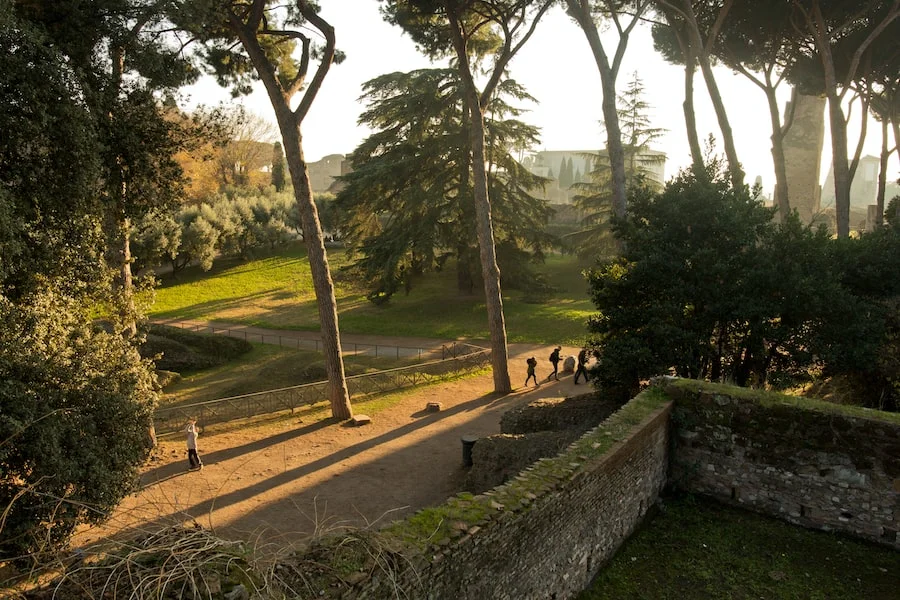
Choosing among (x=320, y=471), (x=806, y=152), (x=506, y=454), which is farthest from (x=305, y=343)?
(x=806, y=152)

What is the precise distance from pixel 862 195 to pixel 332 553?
511 feet

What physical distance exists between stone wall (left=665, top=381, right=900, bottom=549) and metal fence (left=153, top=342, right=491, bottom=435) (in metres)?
10.8

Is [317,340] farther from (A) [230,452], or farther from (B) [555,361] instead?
(A) [230,452]

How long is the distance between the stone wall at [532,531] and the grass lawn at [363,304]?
53.3 ft

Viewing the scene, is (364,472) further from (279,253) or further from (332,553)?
(279,253)

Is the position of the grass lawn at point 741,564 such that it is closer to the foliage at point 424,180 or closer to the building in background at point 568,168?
the foliage at point 424,180

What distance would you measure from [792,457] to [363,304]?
27900mm

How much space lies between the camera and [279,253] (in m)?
48.3

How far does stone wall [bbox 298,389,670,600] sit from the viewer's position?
4.92 meters

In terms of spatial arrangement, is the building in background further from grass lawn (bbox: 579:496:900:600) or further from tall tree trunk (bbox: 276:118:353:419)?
grass lawn (bbox: 579:496:900:600)

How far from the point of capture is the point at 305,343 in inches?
1061

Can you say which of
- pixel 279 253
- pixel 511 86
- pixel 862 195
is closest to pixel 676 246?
pixel 511 86

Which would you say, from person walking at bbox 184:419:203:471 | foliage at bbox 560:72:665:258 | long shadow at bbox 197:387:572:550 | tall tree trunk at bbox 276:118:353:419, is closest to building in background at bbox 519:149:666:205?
foliage at bbox 560:72:665:258

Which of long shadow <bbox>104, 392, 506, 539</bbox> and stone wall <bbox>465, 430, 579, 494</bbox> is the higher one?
stone wall <bbox>465, 430, 579, 494</bbox>
